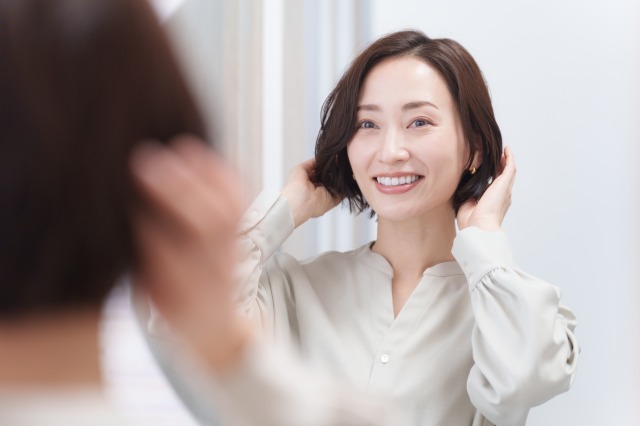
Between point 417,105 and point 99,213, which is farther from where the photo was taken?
point 417,105

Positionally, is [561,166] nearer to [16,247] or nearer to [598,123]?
[598,123]

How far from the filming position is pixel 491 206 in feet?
5.45

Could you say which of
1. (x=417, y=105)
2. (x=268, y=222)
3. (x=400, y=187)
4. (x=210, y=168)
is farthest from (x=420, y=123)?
(x=210, y=168)

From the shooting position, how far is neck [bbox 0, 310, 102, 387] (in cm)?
40

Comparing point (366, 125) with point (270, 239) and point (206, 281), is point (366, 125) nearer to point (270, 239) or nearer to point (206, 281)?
point (270, 239)

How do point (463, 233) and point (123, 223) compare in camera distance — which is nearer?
point (123, 223)

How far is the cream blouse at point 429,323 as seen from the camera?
1473mm

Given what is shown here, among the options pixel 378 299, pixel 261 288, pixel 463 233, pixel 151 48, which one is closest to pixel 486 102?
pixel 463 233

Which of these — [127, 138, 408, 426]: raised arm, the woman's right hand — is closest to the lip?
the woman's right hand

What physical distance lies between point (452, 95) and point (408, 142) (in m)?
0.15

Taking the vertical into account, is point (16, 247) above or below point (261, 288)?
above

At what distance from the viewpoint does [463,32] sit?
7.18ft

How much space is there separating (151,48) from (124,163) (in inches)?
2.4

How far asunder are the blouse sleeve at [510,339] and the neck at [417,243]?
0.17 meters
